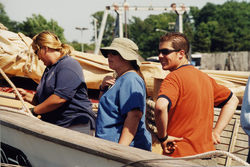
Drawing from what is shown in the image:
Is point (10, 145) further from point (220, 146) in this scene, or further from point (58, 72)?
point (220, 146)

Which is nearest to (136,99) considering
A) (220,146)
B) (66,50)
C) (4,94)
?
(66,50)

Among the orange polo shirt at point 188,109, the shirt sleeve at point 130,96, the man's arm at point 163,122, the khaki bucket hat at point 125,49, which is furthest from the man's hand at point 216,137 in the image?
the khaki bucket hat at point 125,49

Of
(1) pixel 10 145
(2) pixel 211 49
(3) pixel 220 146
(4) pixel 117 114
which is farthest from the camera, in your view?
(2) pixel 211 49

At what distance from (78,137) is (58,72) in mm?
738

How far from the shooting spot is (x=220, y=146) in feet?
11.2

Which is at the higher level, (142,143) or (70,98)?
(70,98)

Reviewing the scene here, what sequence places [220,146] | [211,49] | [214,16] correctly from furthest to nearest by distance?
[214,16] < [211,49] < [220,146]

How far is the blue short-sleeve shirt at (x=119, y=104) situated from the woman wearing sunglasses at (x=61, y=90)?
48cm

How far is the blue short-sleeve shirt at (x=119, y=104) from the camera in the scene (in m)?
1.79

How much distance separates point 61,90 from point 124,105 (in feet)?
2.24

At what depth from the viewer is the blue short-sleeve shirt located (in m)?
1.79

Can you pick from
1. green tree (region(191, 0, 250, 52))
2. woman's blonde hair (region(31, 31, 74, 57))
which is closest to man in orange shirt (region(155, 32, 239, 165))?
woman's blonde hair (region(31, 31, 74, 57))

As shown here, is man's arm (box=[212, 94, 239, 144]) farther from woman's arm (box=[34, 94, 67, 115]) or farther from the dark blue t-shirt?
woman's arm (box=[34, 94, 67, 115])

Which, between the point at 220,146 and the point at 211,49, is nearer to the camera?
the point at 220,146
